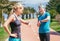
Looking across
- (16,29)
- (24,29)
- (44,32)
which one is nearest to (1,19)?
(24,29)

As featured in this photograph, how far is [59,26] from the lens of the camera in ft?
Answer: 35.5

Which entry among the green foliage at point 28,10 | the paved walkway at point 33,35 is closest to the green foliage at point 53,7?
the paved walkway at point 33,35

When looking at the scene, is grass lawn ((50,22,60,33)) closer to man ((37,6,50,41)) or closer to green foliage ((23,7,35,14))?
green foliage ((23,7,35,14))

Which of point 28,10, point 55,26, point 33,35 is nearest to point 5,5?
point 28,10

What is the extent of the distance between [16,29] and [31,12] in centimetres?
636

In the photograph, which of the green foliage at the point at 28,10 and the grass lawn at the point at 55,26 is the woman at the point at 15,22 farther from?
the grass lawn at the point at 55,26

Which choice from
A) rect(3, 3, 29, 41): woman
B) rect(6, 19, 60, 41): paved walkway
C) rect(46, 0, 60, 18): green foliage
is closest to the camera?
rect(3, 3, 29, 41): woman

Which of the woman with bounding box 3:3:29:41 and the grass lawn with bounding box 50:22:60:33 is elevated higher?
the woman with bounding box 3:3:29:41

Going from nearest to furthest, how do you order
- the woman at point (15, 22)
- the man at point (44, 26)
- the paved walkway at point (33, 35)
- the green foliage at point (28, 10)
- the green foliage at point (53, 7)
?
1. the woman at point (15, 22)
2. the man at point (44, 26)
3. the paved walkway at point (33, 35)
4. the green foliage at point (28, 10)
5. the green foliage at point (53, 7)

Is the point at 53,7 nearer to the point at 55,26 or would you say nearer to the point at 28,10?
the point at 55,26

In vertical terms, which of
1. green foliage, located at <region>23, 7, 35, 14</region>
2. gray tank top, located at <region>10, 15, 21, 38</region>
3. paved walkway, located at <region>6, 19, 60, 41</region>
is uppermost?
gray tank top, located at <region>10, 15, 21, 38</region>

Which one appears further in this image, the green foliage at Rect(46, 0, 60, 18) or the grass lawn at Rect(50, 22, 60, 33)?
the grass lawn at Rect(50, 22, 60, 33)

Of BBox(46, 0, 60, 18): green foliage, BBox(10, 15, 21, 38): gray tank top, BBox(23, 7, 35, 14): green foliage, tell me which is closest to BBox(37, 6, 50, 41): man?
BBox(10, 15, 21, 38): gray tank top

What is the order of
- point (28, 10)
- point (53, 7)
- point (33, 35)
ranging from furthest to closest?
1. point (53, 7)
2. point (28, 10)
3. point (33, 35)
